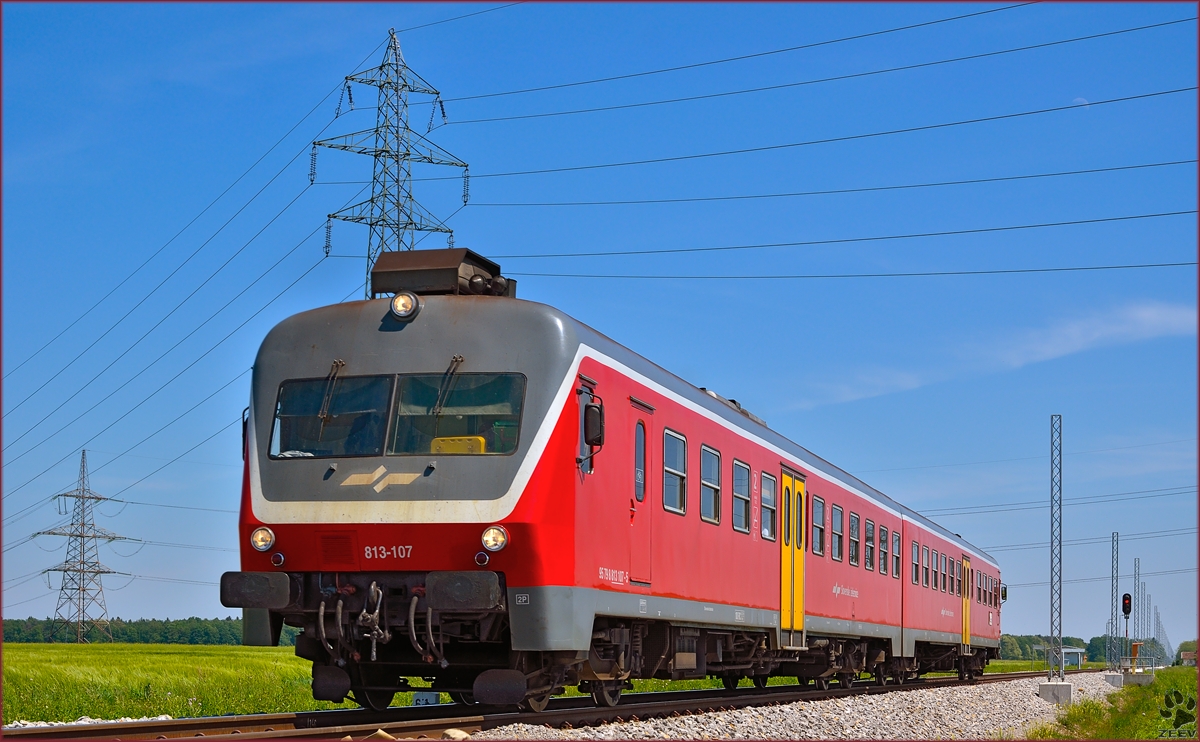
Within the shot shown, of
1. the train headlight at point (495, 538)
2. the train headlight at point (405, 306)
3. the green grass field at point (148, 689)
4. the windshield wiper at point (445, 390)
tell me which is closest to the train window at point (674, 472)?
the windshield wiper at point (445, 390)

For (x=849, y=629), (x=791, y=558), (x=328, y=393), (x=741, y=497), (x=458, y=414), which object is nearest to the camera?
(x=458, y=414)

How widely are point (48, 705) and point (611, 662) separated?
6419mm

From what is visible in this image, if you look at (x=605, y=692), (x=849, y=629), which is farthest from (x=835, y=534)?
(x=605, y=692)

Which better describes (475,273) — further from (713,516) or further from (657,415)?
(713,516)

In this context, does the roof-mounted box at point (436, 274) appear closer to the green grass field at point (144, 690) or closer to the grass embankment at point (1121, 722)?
the green grass field at point (144, 690)

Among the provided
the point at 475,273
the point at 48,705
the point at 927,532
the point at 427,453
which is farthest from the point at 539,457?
the point at 927,532

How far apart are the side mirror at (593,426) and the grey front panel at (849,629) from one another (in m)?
7.97

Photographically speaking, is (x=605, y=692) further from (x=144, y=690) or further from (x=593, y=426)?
(x=144, y=690)

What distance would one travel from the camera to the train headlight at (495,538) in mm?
10242

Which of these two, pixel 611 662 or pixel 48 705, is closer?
pixel 611 662

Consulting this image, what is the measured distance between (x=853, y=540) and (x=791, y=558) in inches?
157

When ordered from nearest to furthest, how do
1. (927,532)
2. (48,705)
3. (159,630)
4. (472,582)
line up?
(472,582) → (48,705) → (927,532) → (159,630)

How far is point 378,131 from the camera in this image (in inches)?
1150

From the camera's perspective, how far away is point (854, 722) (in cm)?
1396
